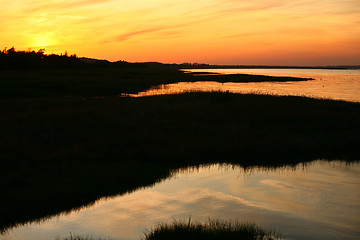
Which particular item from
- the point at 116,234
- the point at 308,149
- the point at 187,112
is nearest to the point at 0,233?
the point at 116,234

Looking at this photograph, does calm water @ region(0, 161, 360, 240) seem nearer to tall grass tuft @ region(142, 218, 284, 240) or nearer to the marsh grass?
tall grass tuft @ region(142, 218, 284, 240)

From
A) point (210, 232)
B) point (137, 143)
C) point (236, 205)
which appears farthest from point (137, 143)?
point (210, 232)

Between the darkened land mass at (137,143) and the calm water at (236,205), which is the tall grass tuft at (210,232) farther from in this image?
the darkened land mass at (137,143)

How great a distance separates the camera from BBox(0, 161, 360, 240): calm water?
29.5 feet

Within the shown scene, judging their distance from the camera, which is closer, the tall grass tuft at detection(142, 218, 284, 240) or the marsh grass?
the tall grass tuft at detection(142, 218, 284, 240)

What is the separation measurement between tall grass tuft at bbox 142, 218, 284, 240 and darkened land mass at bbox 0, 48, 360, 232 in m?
3.34

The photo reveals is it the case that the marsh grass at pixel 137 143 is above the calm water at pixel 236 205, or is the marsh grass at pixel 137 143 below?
above

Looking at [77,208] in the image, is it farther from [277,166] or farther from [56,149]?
[277,166]

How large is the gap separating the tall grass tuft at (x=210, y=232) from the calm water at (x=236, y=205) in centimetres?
50

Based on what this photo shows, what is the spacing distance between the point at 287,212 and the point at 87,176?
6.54m

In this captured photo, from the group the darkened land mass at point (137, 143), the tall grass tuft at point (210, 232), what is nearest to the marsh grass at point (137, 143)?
the darkened land mass at point (137, 143)

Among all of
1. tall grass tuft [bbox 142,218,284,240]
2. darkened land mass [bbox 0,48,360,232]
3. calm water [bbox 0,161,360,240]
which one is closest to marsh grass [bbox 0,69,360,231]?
darkened land mass [bbox 0,48,360,232]

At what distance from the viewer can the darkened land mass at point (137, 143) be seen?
37.9 ft

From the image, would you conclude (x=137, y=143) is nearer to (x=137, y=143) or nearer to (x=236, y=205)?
(x=137, y=143)
